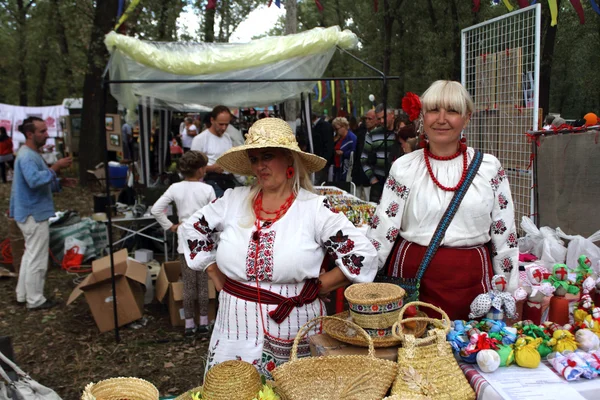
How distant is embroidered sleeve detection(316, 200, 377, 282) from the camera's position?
225cm

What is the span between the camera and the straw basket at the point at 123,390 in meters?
1.72

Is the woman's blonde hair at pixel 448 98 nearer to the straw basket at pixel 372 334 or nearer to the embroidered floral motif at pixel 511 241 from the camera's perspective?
the embroidered floral motif at pixel 511 241

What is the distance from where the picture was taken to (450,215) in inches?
88.0

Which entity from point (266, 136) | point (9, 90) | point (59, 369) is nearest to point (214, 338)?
point (266, 136)

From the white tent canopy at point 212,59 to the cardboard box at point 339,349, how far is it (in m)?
5.09

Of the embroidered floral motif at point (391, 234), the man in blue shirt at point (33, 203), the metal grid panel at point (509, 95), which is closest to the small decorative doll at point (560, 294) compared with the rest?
the embroidered floral motif at point (391, 234)

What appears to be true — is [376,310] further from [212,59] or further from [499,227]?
[212,59]

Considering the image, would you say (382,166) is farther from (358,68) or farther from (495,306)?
(358,68)

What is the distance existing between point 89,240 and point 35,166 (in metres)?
2.41

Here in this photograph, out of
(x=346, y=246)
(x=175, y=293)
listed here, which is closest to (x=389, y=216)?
(x=346, y=246)

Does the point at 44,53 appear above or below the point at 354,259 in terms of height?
above

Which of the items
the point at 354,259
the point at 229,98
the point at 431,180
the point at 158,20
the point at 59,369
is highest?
the point at 158,20

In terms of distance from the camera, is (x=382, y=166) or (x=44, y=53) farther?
(x=44, y=53)

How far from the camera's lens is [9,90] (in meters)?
31.8
